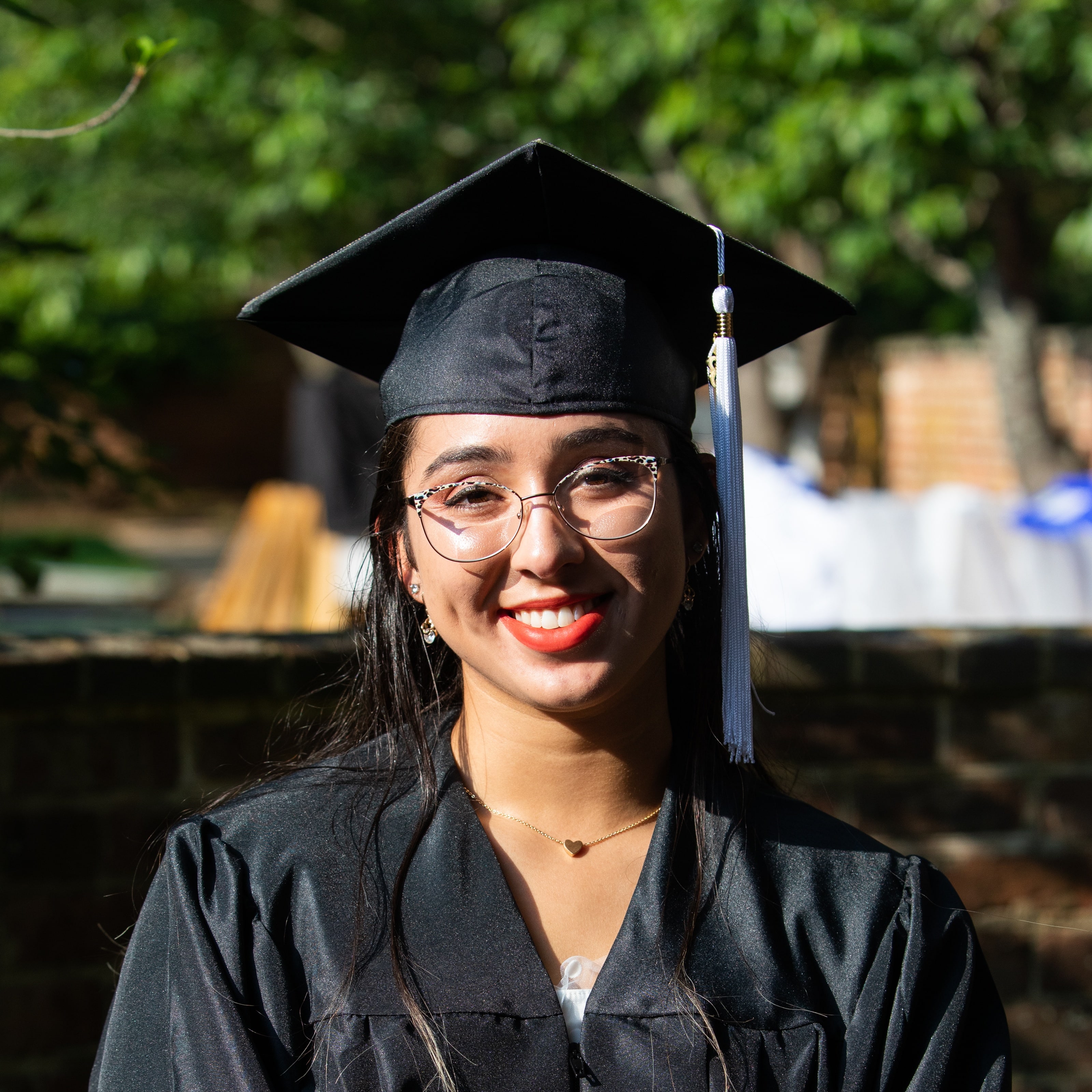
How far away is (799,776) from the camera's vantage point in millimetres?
2340

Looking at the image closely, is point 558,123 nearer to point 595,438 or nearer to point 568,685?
point 595,438

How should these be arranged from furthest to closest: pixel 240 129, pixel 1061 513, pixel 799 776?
pixel 240 129 < pixel 1061 513 < pixel 799 776

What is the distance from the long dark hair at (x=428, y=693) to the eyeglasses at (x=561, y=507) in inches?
3.8

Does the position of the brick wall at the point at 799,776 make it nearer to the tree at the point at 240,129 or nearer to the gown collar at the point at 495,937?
the gown collar at the point at 495,937

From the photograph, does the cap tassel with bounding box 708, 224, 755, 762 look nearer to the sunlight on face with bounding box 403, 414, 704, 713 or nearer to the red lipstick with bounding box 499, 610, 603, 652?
the sunlight on face with bounding box 403, 414, 704, 713

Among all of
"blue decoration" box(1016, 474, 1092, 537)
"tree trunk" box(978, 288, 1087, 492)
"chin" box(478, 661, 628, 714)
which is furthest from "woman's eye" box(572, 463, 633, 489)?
"tree trunk" box(978, 288, 1087, 492)

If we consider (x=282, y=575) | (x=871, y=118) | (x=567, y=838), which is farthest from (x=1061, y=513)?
(x=282, y=575)

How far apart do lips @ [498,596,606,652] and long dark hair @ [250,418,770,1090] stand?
0.25 metres

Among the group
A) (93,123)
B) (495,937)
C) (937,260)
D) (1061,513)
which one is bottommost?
(495,937)

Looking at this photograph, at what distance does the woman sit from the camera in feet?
5.14

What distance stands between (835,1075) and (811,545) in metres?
2.74

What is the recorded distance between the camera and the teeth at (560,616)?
1587mm

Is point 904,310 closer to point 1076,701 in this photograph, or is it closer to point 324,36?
point 324,36

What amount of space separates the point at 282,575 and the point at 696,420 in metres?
3.77
